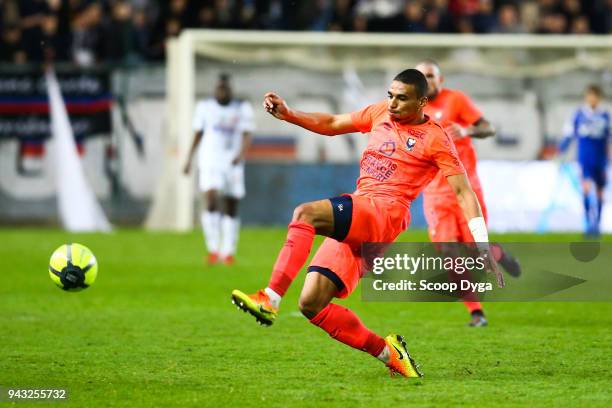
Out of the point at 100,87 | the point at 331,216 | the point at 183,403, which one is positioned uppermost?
the point at 331,216

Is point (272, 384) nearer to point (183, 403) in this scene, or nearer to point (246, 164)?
point (183, 403)

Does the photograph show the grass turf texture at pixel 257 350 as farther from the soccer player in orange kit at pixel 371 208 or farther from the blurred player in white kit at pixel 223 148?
the blurred player in white kit at pixel 223 148

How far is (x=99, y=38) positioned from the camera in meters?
23.7

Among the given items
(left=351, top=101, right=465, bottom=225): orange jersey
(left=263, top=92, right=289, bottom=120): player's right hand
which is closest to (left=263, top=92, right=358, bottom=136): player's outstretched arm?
(left=263, top=92, right=289, bottom=120): player's right hand

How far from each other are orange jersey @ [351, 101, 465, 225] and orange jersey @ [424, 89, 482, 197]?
2.98 m

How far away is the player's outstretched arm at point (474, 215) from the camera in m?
7.50

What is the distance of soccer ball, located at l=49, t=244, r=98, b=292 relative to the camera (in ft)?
31.2

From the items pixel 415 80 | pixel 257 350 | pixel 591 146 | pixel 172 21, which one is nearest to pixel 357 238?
pixel 415 80

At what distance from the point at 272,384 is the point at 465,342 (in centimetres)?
261

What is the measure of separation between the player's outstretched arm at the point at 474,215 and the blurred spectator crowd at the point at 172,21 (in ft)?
53.6

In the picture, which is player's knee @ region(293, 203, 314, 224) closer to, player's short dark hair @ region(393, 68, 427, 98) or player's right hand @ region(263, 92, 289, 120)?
player's right hand @ region(263, 92, 289, 120)

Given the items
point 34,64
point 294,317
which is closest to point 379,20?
→ point 34,64

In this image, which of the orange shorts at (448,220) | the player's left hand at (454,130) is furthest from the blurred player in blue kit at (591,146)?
the player's left hand at (454,130)

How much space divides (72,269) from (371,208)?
2.92m
